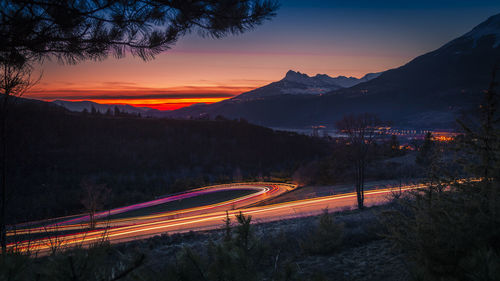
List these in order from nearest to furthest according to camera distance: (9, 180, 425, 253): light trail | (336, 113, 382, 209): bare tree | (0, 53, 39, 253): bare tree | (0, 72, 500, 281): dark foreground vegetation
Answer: (0, 72, 500, 281): dark foreground vegetation → (0, 53, 39, 253): bare tree → (9, 180, 425, 253): light trail → (336, 113, 382, 209): bare tree

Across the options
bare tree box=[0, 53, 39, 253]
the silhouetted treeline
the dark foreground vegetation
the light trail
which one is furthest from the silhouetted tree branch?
the silhouetted treeline

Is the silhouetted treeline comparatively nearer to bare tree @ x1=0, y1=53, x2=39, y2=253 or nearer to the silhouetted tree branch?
bare tree @ x1=0, y1=53, x2=39, y2=253

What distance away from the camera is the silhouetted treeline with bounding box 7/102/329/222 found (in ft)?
128

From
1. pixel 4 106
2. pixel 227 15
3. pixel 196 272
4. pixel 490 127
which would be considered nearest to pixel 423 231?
pixel 490 127

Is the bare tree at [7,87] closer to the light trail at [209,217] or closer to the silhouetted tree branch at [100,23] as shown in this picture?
the silhouetted tree branch at [100,23]

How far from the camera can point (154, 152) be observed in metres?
57.3

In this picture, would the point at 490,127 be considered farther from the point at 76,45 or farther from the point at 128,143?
the point at 128,143

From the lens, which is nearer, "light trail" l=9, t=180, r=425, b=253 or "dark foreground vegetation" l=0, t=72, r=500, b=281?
"dark foreground vegetation" l=0, t=72, r=500, b=281

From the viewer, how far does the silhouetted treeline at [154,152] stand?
3891 centimetres

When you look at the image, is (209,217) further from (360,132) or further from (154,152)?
(154,152)

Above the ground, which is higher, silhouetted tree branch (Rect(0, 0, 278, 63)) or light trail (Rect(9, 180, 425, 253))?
silhouetted tree branch (Rect(0, 0, 278, 63))

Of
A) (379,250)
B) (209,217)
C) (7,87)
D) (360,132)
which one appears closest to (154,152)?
(209,217)

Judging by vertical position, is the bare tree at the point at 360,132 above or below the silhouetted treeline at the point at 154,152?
above

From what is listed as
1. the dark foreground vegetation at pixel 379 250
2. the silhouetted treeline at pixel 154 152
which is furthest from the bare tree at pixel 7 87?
the silhouetted treeline at pixel 154 152
